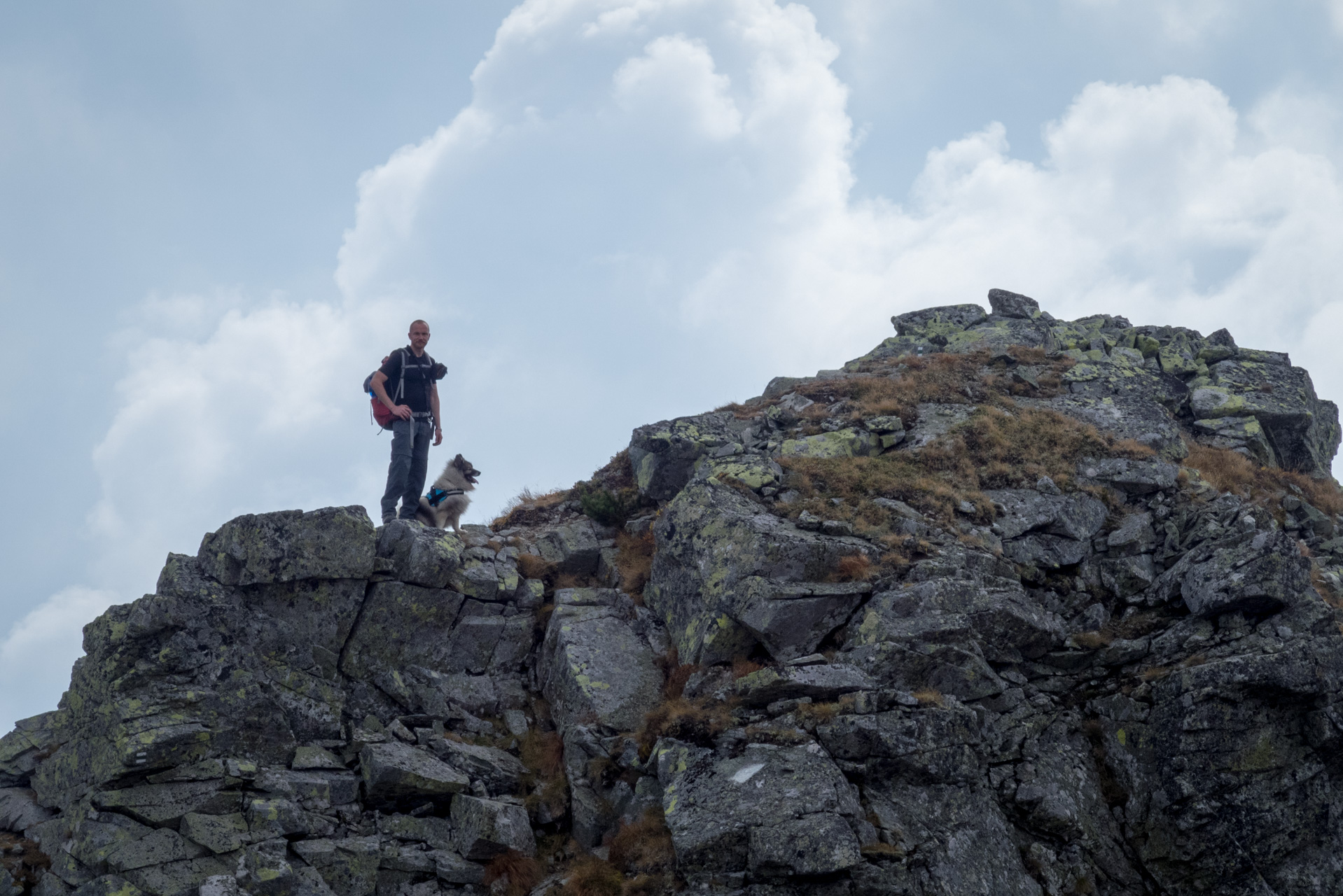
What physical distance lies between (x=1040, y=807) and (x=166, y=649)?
1356 centimetres

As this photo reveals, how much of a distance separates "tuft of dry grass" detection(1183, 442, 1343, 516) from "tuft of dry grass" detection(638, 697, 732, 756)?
12.4 m

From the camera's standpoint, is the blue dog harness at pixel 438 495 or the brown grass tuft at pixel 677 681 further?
the blue dog harness at pixel 438 495

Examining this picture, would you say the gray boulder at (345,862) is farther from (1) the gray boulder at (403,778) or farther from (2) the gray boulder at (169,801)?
(2) the gray boulder at (169,801)

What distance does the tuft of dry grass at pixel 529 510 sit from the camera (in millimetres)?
20625

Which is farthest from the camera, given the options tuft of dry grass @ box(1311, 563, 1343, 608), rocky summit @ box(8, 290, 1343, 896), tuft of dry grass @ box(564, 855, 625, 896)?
tuft of dry grass @ box(1311, 563, 1343, 608)

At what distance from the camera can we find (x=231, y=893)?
35.3ft

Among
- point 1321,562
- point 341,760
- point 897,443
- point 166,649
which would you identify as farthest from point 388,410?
point 1321,562

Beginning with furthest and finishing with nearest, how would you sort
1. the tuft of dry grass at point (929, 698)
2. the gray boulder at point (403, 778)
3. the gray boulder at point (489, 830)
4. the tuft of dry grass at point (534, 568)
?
the tuft of dry grass at point (534, 568) < the gray boulder at point (403, 778) < the tuft of dry grass at point (929, 698) < the gray boulder at point (489, 830)

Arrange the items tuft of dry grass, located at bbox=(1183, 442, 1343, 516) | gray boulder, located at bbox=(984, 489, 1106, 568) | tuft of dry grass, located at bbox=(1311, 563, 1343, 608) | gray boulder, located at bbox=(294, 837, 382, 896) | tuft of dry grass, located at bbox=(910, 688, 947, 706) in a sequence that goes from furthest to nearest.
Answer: tuft of dry grass, located at bbox=(1183, 442, 1343, 516)
gray boulder, located at bbox=(984, 489, 1106, 568)
tuft of dry grass, located at bbox=(1311, 563, 1343, 608)
tuft of dry grass, located at bbox=(910, 688, 947, 706)
gray boulder, located at bbox=(294, 837, 382, 896)

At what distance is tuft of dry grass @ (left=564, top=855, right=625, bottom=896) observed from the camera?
1077 cm

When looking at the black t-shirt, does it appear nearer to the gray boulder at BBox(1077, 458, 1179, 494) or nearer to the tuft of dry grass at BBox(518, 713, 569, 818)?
the tuft of dry grass at BBox(518, 713, 569, 818)

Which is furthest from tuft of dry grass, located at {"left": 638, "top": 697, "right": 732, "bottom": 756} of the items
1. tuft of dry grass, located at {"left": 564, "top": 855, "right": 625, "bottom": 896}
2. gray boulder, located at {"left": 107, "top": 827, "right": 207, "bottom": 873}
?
gray boulder, located at {"left": 107, "top": 827, "right": 207, "bottom": 873}

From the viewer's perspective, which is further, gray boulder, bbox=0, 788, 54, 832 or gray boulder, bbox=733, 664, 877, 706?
gray boulder, bbox=0, 788, 54, 832

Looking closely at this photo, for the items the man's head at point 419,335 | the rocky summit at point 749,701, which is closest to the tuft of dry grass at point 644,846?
the rocky summit at point 749,701
